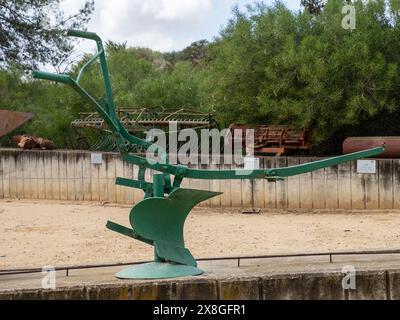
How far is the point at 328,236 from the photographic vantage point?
1370 centimetres

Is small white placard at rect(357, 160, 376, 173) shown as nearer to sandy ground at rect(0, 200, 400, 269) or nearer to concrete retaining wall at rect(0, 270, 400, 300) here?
sandy ground at rect(0, 200, 400, 269)

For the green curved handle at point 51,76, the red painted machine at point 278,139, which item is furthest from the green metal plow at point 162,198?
the red painted machine at point 278,139

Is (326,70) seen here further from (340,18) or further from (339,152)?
(339,152)

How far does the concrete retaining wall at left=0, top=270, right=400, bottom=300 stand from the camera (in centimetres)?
582

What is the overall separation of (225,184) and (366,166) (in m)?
3.49

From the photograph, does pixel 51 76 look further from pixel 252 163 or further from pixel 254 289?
pixel 252 163

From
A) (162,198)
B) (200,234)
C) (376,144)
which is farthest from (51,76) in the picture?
(376,144)

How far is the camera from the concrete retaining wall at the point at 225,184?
16.5m

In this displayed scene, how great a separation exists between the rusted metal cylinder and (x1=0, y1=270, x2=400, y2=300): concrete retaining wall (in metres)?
11.6

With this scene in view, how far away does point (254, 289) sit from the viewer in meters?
5.83

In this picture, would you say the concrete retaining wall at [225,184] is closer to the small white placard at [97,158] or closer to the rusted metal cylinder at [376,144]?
the small white placard at [97,158]

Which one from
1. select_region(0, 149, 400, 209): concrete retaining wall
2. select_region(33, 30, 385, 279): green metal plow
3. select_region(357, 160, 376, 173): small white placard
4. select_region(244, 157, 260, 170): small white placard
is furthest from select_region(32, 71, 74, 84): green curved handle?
select_region(244, 157, 260, 170): small white placard
